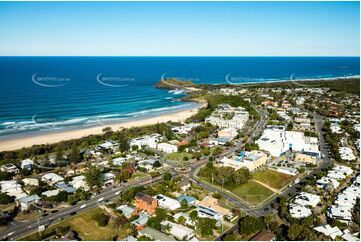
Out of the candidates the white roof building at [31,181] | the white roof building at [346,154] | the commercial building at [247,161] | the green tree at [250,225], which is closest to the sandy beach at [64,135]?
the white roof building at [31,181]

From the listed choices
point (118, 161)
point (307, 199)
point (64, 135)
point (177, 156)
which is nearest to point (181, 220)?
point (307, 199)

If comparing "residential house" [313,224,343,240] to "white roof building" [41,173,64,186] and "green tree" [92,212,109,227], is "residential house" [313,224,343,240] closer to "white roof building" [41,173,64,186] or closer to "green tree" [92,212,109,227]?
"green tree" [92,212,109,227]

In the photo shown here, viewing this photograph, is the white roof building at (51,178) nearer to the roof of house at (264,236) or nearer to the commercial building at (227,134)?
the roof of house at (264,236)

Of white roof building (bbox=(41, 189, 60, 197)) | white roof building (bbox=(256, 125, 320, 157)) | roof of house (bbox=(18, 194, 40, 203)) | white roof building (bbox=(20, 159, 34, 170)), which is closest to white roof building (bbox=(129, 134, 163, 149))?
white roof building (bbox=(20, 159, 34, 170))

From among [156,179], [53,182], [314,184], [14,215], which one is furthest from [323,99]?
[14,215]

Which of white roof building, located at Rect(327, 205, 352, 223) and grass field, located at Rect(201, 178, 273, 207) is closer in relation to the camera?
white roof building, located at Rect(327, 205, 352, 223)

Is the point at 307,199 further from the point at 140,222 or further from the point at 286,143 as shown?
the point at 286,143

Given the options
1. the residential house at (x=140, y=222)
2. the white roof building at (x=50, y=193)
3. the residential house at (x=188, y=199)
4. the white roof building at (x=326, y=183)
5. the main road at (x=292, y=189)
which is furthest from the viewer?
the white roof building at (x=326, y=183)

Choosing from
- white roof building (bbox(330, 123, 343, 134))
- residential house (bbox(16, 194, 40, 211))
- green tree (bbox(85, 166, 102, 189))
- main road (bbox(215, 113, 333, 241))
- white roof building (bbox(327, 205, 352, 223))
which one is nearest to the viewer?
main road (bbox(215, 113, 333, 241))
